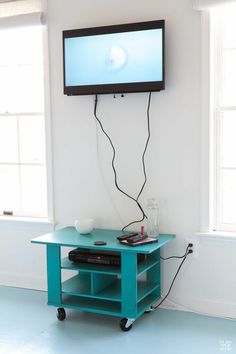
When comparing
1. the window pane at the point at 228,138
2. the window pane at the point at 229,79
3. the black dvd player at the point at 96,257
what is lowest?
the black dvd player at the point at 96,257

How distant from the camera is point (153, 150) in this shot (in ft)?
11.7

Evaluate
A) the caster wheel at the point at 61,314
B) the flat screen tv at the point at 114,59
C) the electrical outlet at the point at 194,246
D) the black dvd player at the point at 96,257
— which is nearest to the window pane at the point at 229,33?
the flat screen tv at the point at 114,59

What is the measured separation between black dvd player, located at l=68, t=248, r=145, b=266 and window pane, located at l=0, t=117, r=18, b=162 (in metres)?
1.14

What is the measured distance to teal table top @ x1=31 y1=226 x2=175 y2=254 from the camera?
3111mm

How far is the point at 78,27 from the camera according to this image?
3709 mm

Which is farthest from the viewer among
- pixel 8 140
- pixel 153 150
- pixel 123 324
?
pixel 8 140

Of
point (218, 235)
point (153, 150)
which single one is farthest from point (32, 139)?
point (218, 235)

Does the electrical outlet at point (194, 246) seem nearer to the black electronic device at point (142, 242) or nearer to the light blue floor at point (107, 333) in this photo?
the black electronic device at point (142, 242)

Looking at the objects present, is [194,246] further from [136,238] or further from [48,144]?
[48,144]

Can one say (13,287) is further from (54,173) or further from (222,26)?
(222,26)

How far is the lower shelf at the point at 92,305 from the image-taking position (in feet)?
10.6

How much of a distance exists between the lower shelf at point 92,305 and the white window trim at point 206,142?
78cm

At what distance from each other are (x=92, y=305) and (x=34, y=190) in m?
1.20

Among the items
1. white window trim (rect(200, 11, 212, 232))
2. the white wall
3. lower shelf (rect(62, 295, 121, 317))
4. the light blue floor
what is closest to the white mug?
the white wall
